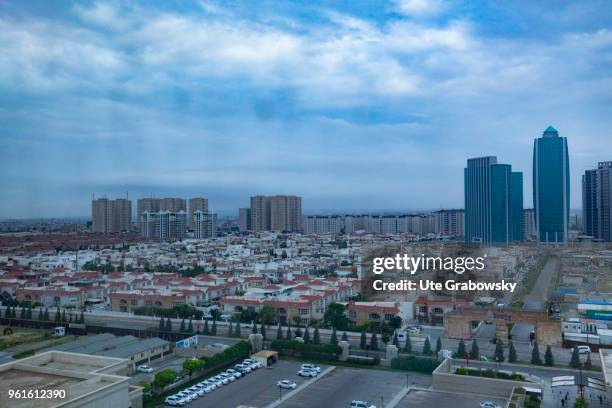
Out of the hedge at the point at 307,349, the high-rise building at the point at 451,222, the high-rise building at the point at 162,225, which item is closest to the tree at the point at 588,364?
the hedge at the point at 307,349

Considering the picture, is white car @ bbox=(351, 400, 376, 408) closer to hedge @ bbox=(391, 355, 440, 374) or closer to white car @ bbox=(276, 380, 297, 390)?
white car @ bbox=(276, 380, 297, 390)

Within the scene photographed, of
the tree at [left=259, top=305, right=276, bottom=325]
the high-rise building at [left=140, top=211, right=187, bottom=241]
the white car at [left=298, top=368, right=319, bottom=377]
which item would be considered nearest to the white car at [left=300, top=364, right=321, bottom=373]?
the white car at [left=298, top=368, right=319, bottom=377]

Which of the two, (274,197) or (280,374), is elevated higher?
(274,197)

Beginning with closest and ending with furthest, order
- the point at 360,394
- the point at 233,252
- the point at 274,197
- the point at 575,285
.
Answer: the point at 360,394 → the point at 575,285 → the point at 233,252 → the point at 274,197

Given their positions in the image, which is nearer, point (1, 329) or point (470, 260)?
point (1, 329)

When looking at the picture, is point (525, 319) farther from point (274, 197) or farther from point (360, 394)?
point (274, 197)

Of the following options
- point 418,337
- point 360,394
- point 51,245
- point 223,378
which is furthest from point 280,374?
point 51,245
